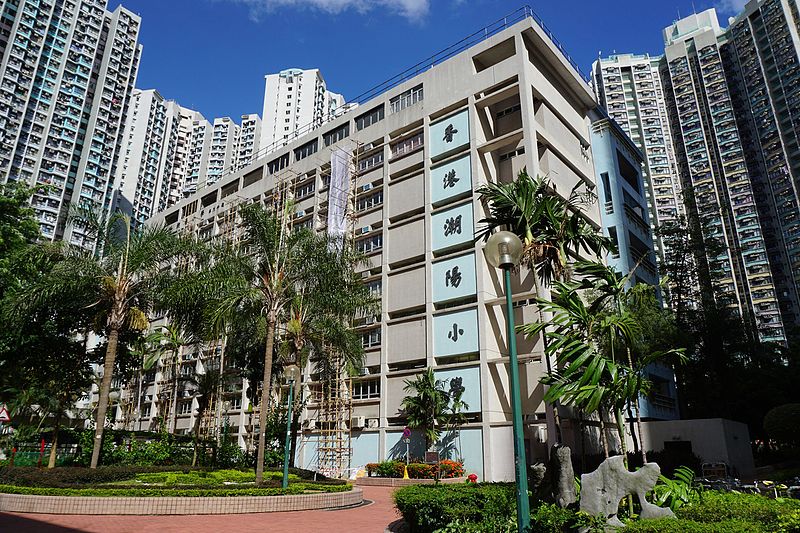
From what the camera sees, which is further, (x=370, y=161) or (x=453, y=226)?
(x=370, y=161)

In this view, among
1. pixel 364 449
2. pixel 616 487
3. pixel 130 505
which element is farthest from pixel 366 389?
pixel 616 487

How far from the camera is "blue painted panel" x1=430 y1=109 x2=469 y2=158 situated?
121ft

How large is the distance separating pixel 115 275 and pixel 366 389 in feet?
66.9

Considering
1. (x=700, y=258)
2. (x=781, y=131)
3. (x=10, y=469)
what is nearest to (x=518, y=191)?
(x=10, y=469)

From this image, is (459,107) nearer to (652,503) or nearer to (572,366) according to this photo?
(572,366)

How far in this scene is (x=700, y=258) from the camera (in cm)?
4597

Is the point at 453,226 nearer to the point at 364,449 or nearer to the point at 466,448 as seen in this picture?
the point at 466,448

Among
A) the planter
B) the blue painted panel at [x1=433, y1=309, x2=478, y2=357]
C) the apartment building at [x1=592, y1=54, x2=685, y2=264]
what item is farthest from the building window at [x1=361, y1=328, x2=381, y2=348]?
the apartment building at [x1=592, y1=54, x2=685, y2=264]

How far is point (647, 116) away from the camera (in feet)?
326

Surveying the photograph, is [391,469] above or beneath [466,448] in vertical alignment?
beneath

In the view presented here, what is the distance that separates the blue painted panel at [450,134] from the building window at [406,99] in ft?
13.9

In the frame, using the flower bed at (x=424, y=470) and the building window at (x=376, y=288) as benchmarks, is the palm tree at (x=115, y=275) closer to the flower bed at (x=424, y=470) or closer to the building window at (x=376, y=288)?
the flower bed at (x=424, y=470)

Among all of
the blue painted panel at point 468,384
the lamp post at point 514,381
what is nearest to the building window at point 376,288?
the blue painted panel at point 468,384

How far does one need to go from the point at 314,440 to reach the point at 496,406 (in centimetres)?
1553
